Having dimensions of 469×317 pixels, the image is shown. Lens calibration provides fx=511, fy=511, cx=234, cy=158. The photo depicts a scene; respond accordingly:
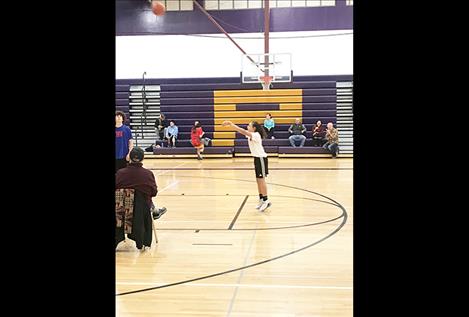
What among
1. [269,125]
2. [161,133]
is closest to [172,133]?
[161,133]

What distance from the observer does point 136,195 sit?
19.5ft

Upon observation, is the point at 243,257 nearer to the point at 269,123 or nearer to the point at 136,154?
the point at 136,154

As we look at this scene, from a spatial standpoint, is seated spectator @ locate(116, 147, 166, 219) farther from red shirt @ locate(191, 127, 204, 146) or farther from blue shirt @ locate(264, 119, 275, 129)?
blue shirt @ locate(264, 119, 275, 129)

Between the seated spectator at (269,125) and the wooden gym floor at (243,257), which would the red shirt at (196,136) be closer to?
the seated spectator at (269,125)

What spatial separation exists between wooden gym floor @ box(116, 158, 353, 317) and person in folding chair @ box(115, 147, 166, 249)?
0.87ft

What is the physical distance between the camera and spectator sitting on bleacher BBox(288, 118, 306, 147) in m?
18.2

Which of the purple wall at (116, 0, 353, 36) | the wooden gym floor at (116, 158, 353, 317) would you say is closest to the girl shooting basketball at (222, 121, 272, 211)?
the wooden gym floor at (116, 158, 353, 317)

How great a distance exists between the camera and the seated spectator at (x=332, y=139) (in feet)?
57.5

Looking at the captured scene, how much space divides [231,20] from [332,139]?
6406mm

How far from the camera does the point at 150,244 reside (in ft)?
20.2
